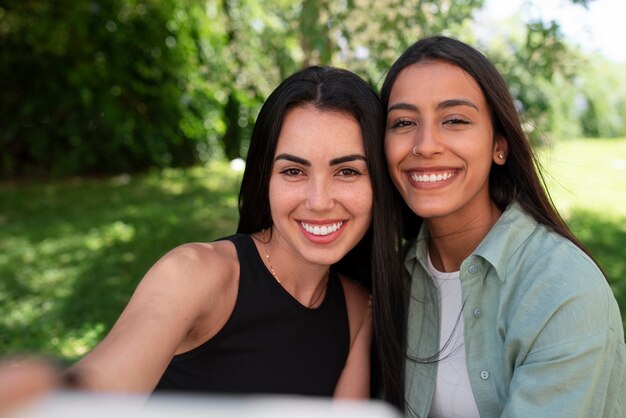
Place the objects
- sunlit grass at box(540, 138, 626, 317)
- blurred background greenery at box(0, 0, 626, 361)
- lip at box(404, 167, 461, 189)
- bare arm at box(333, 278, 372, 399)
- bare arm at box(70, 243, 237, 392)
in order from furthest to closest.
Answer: sunlit grass at box(540, 138, 626, 317) < blurred background greenery at box(0, 0, 626, 361) < bare arm at box(333, 278, 372, 399) < lip at box(404, 167, 461, 189) < bare arm at box(70, 243, 237, 392)

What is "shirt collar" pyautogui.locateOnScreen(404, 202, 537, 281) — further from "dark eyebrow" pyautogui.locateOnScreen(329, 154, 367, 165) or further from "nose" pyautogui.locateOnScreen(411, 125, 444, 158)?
"dark eyebrow" pyautogui.locateOnScreen(329, 154, 367, 165)

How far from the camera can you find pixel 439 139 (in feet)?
7.50

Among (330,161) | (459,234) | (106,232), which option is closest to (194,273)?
(330,161)

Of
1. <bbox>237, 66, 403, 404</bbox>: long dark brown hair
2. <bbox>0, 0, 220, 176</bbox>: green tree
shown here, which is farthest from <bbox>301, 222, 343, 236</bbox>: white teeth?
<bbox>0, 0, 220, 176</bbox>: green tree

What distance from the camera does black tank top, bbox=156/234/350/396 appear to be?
2.26 meters

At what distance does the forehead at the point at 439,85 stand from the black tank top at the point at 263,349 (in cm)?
Result: 76

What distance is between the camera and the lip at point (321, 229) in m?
2.25

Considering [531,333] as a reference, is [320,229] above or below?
above

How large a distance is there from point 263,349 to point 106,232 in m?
5.90

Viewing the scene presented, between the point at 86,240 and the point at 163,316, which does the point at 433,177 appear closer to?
the point at 163,316

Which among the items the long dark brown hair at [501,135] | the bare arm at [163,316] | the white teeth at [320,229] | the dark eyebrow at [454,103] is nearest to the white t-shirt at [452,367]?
the long dark brown hair at [501,135]

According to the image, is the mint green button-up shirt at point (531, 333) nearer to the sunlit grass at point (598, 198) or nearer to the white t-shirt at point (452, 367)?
the white t-shirt at point (452, 367)

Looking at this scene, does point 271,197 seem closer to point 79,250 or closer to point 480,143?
point 480,143

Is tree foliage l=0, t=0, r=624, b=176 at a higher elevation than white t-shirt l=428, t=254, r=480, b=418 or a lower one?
higher
